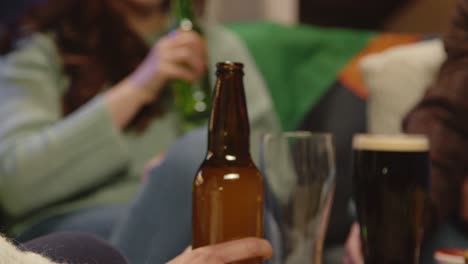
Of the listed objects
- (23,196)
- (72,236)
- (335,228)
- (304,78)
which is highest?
(304,78)

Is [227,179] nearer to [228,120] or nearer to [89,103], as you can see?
[228,120]

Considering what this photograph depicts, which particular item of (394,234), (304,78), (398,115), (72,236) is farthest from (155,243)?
(304,78)

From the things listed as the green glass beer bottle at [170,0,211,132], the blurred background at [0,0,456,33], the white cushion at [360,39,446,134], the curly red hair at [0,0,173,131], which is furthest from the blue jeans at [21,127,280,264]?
the blurred background at [0,0,456,33]

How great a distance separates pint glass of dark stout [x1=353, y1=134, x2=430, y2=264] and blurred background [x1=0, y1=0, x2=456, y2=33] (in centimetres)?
130

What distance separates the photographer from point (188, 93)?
106 cm

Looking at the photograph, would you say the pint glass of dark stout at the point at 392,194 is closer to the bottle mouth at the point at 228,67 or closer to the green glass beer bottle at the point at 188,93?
the bottle mouth at the point at 228,67

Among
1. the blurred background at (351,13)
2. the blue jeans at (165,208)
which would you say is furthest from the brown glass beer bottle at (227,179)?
the blurred background at (351,13)

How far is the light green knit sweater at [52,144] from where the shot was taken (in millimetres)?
1007

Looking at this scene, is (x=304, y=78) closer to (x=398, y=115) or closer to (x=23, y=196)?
(x=398, y=115)

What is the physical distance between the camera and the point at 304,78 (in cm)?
146

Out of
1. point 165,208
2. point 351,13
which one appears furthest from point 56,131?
point 351,13

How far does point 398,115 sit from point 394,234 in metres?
0.63

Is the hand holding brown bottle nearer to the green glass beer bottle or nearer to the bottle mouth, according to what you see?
the green glass beer bottle

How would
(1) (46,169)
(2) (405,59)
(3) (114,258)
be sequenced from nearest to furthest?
1. (3) (114,258)
2. (1) (46,169)
3. (2) (405,59)
